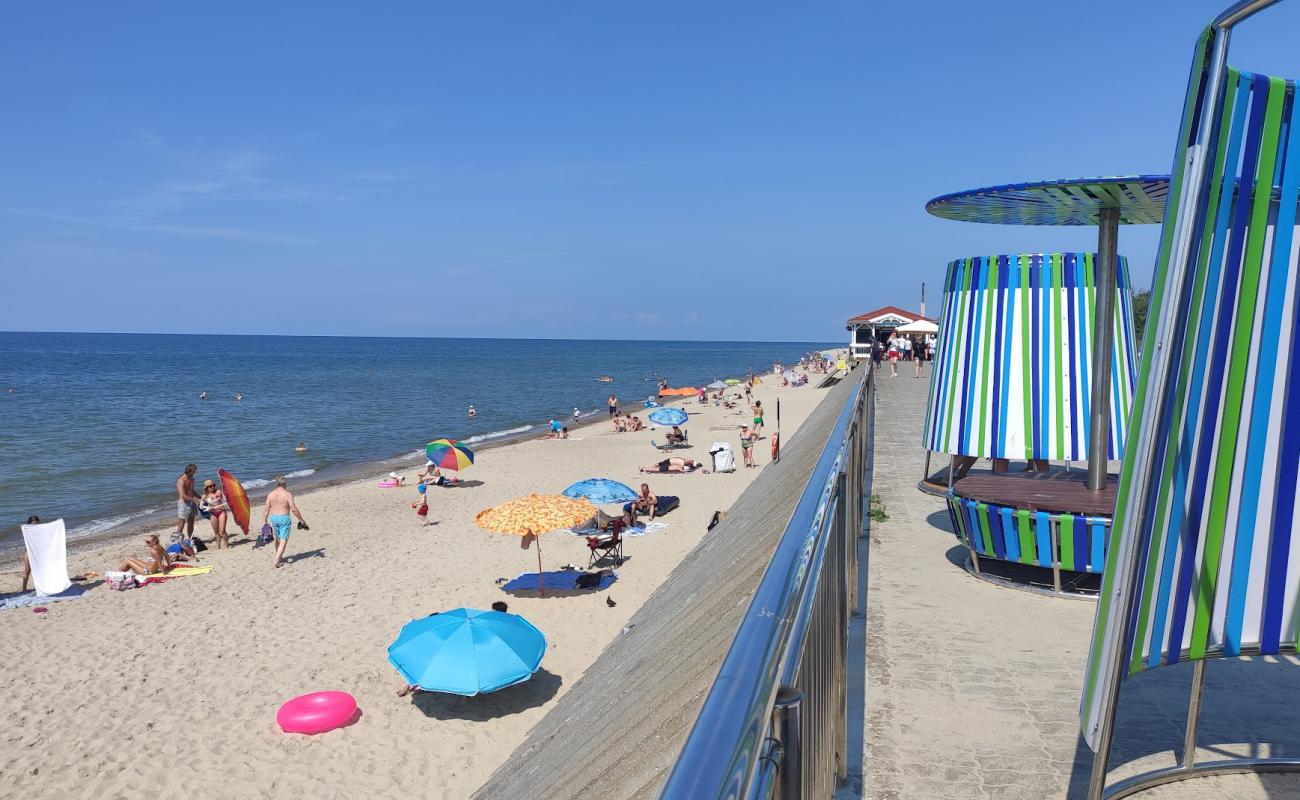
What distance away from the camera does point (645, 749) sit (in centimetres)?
314

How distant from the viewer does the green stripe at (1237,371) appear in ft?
7.68

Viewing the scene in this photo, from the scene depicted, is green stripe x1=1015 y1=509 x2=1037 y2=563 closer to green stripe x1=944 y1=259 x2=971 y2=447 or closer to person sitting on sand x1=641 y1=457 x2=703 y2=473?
green stripe x1=944 y1=259 x2=971 y2=447

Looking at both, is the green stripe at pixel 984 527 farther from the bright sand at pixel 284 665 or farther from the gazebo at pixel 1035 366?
the bright sand at pixel 284 665

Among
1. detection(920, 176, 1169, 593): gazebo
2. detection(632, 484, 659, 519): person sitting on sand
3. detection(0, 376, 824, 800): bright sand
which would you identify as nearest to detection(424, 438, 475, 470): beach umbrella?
detection(0, 376, 824, 800): bright sand

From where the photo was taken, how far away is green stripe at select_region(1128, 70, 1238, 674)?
7.38 ft

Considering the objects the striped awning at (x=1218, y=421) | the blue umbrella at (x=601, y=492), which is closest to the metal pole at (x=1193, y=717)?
the striped awning at (x=1218, y=421)

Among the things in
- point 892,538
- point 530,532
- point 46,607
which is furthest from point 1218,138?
point 46,607

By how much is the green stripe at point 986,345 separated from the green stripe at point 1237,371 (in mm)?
5726

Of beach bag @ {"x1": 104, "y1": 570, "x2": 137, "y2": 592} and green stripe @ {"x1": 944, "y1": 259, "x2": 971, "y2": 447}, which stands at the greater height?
green stripe @ {"x1": 944, "y1": 259, "x2": 971, "y2": 447}

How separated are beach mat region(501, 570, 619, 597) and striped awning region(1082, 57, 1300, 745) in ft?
38.3

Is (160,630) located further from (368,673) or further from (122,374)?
(122,374)

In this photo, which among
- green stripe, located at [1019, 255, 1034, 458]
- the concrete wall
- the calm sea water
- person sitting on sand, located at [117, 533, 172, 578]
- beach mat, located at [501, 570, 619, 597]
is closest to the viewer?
the concrete wall

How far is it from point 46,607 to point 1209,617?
16364mm

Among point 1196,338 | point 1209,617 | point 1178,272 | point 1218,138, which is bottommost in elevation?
point 1209,617
